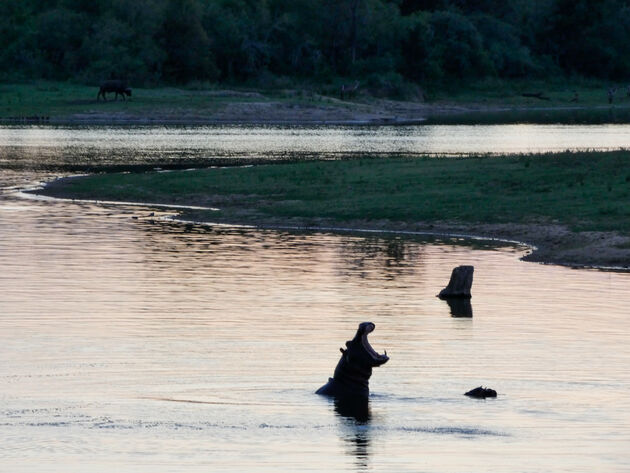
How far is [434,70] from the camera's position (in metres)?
142

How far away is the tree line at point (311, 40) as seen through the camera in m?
130

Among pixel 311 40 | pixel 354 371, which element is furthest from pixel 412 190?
pixel 311 40

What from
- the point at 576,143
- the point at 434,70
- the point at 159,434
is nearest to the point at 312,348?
the point at 159,434

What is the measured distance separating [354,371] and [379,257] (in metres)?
16.8

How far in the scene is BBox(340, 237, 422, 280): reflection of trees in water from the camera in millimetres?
33938

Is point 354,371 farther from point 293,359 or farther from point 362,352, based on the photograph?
point 293,359

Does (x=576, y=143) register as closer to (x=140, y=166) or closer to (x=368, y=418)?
(x=140, y=166)

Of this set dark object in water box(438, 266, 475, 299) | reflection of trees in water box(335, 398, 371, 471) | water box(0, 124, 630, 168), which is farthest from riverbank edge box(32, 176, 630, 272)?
water box(0, 124, 630, 168)

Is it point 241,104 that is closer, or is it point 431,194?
point 431,194

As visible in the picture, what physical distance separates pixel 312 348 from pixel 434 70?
390ft

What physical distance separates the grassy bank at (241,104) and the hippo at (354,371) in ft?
297

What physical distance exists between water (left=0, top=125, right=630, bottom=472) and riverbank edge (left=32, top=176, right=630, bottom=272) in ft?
3.95

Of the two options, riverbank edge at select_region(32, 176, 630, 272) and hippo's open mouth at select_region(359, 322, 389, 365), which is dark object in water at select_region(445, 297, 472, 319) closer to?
riverbank edge at select_region(32, 176, 630, 272)

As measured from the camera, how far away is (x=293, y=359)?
23.5 metres
